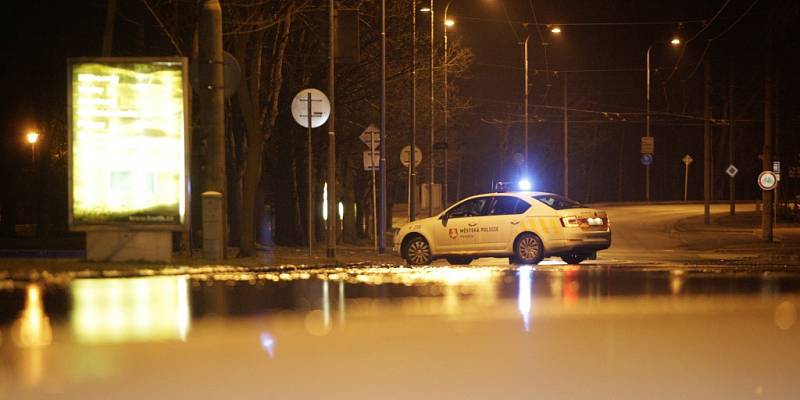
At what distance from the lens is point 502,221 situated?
25547 millimetres

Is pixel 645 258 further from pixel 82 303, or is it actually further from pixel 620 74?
pixel 620 74

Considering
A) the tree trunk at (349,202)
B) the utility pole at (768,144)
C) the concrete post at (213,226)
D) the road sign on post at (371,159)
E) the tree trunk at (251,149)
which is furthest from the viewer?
the tree trunk at (349,202)

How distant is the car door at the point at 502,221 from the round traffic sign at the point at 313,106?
4.38 meters

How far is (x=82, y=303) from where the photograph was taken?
48.8 ft

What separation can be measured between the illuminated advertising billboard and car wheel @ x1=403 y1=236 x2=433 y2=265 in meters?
6.65

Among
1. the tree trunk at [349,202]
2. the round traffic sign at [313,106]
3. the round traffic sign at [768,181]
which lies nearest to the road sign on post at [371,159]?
the round traffic sign at [313,106]

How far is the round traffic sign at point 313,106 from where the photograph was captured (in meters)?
27.0

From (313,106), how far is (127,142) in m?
6.30

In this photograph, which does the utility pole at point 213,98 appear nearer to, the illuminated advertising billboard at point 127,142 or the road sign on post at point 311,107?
the illuminated advertising billboard at point 127,142

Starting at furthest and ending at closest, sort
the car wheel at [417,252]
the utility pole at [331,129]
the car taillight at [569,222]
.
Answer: the utility pole at [331,129] → the car wheel at [417,252] → the car taillight at [569,222]

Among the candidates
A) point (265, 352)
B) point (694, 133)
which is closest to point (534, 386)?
point (265, 352)

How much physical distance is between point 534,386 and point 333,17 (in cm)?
2011

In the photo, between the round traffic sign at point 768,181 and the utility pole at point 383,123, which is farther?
the round traffic sign at point 768,181

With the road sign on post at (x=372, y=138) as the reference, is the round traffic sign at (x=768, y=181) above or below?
below
